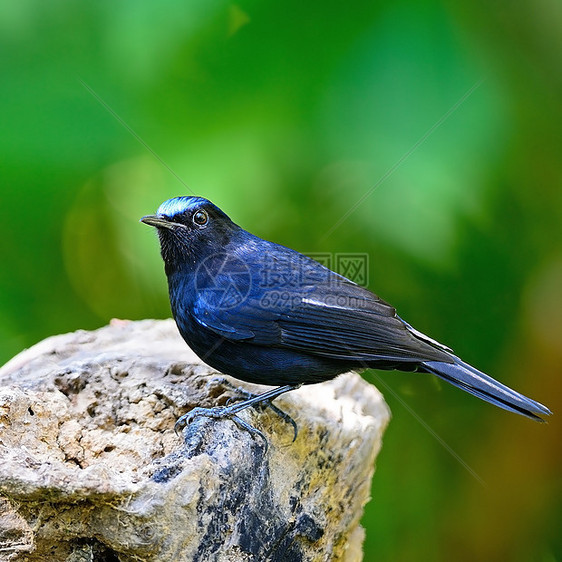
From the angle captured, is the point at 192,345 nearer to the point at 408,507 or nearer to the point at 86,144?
the point at 86,144

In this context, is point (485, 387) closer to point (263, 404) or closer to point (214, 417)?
point (263, 404)

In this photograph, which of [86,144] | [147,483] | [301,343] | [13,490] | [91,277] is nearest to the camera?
[13,490]

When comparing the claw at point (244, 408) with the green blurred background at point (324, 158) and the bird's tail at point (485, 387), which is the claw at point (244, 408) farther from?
the green blurred background at point (324, 158)

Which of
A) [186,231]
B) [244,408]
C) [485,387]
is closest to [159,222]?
[186,231]

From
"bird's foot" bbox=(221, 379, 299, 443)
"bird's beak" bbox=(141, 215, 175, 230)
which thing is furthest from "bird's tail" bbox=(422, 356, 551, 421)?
"bird's beak" bbox=(141, 215, 175, 230)

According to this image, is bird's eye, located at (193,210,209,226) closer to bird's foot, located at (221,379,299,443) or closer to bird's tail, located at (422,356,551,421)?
bird's foot, located at (221,379,299,443)

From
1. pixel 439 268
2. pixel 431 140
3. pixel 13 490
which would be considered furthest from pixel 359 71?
pixel 13 490
